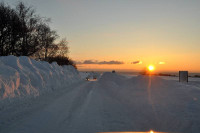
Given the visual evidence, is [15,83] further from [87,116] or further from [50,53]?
[50,53]

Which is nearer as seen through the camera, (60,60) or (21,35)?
(21,35)

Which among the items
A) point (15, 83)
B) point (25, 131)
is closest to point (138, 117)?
point (25, 131)

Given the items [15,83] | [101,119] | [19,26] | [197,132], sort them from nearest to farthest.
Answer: [197,132], [101,119], [15,83], [19,26]

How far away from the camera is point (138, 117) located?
729 cm

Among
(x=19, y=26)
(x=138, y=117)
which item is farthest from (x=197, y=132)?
(x=19, y=26)

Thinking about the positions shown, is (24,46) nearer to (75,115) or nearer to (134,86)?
(134,86)

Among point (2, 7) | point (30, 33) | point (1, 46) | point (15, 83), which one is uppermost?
point (2, 7)

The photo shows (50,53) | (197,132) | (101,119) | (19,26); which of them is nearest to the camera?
(197,132)

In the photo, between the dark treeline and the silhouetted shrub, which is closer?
A: the dark treeline

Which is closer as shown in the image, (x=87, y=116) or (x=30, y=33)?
(x=87, y=116)

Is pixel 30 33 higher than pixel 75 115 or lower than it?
higher

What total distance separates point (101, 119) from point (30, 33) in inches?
1224

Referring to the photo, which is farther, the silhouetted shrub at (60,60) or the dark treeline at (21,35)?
the silhouetted shrub at (60,60)

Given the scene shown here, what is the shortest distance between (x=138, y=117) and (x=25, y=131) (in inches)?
158
